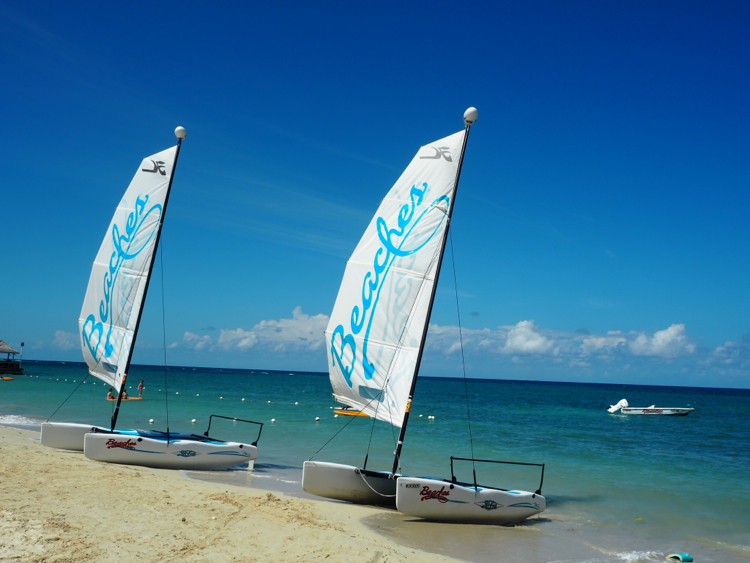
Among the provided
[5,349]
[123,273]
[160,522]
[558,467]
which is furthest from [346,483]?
[5,349]

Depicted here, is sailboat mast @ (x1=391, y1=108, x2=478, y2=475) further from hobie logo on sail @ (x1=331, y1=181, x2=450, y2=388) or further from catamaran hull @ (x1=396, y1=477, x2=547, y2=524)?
catamaran hull @ (x1=396, y1=477, x2=547, y2=524)

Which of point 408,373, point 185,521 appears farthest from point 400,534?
point 185,521

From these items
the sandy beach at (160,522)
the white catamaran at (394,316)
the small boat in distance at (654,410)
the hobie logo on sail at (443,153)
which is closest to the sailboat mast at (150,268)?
the sandy beach at (160,522)

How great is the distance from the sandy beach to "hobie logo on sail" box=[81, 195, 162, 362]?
3457 millimetres

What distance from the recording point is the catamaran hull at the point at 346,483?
9797mm

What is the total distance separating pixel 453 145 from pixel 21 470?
32.1ft

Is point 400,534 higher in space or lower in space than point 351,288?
lower

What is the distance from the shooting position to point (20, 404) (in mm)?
27969

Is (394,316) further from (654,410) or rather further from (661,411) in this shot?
(654,410)

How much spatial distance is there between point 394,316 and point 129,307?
6.92 metres

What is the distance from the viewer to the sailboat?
12867 mm

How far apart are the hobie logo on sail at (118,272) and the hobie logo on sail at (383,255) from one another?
596 cm

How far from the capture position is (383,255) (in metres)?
10.4

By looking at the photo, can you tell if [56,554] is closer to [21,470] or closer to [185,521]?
[185,521]
